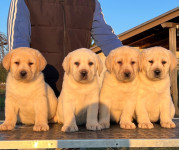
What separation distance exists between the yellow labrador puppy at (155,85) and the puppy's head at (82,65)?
0.74 metres

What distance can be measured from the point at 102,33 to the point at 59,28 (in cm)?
84

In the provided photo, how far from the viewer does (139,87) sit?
3943 millimetres

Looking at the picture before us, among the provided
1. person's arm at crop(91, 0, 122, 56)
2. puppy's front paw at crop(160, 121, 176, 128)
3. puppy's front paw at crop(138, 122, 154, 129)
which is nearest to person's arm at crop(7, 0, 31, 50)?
person's arm at crop(91, 0, 122, 56)

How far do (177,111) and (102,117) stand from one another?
26.0 ft

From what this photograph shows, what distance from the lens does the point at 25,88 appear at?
377 centimetres

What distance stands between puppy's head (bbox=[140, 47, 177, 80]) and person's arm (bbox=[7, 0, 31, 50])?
1969 millimetres

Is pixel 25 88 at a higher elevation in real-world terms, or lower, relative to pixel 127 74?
lower

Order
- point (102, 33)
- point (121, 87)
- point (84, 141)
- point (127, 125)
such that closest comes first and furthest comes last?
point (84, 141), point (127, 125), point (121, 87), point (102, 33)

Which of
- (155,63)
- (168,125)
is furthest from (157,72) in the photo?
(168,125)

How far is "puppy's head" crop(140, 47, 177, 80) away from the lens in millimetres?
3850

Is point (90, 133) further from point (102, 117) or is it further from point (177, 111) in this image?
point (177, 111)

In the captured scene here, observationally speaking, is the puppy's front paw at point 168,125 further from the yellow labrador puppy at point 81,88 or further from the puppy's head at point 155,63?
the yellow labrador puppy at point 81,88

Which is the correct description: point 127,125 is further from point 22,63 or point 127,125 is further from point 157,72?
point 22,63

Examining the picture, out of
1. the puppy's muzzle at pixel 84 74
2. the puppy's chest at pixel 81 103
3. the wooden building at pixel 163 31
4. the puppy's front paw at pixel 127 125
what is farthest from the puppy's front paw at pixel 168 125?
the wooden building at pixel 163 31
